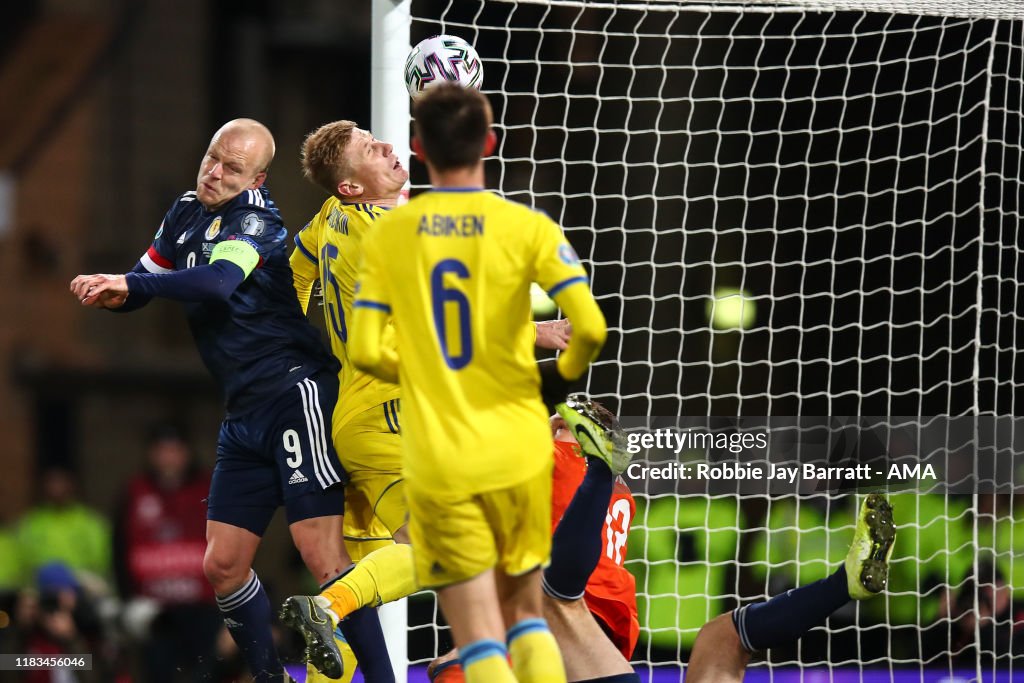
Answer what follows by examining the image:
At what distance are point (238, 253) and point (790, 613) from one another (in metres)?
2.12

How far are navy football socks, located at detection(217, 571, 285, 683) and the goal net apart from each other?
95 centimetres

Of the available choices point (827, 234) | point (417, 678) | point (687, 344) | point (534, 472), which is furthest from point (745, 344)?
point (534, 472)

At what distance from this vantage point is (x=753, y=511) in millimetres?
7992

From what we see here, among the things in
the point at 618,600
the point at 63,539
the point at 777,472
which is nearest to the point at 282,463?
the point at 618,600

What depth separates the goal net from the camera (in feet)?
21.7

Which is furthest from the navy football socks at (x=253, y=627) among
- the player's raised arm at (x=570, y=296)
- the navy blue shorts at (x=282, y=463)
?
the player's raised arm at (x=570, y=296)

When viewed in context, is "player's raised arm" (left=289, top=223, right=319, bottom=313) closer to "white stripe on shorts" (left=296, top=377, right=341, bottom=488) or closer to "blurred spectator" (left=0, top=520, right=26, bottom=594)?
"white stripe on shorts" (left=296, top=377, right=341, bottom=488)

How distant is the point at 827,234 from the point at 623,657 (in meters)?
6.37

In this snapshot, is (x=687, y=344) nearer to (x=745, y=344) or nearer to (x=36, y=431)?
(x=745, y=344)

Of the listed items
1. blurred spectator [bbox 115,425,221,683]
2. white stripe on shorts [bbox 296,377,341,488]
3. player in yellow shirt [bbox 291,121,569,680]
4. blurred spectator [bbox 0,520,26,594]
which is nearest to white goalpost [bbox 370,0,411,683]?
player in yellow shirt [bbox 291,121,569,680]

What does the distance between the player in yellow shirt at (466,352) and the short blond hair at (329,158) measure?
1098mm

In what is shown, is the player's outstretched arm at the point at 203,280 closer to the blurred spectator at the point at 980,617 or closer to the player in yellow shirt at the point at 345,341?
the player in yellow shirt at the point at 345,341

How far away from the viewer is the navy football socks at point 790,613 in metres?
4.54

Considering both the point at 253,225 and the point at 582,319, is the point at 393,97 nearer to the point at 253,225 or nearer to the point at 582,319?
the point at 253,225
